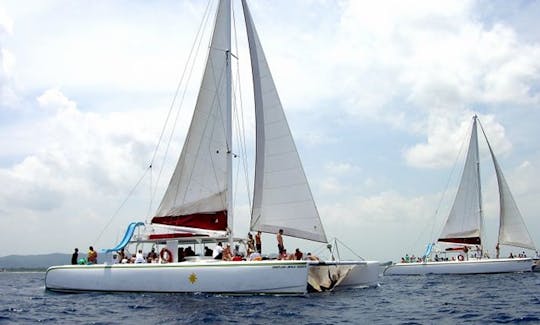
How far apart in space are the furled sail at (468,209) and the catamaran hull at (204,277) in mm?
30815

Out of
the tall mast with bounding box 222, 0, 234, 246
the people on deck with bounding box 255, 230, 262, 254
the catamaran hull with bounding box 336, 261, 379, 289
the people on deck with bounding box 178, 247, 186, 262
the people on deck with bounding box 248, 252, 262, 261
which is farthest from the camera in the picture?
the catamaran hull with bounding box 336, 261, 379, 289

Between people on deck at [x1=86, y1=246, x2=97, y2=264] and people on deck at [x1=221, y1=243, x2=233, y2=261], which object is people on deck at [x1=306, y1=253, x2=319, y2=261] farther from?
people on deck at [x1=86, y1=246, x2=97, y2=264]

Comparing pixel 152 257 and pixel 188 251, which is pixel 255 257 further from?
pixel 152 257

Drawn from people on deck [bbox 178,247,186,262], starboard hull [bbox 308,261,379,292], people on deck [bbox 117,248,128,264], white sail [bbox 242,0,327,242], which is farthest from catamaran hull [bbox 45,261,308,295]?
white sail [bbox 242,0,327,242]

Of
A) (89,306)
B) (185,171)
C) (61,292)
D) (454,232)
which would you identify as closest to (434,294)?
(185,171)

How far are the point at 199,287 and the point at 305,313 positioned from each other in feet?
18.2

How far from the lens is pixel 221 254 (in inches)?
862

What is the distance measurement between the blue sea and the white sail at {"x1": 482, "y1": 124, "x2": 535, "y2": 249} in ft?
82.7

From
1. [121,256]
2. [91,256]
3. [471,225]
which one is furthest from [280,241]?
[471,225]

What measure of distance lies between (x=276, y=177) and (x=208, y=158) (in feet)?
10.8

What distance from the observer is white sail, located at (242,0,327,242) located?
70.4 feet

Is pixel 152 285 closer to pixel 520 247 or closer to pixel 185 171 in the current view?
pixel 185 171

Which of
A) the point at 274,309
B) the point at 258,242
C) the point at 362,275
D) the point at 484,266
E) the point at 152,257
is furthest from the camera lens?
the point at 484,266

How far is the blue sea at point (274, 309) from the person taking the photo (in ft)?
50.1
